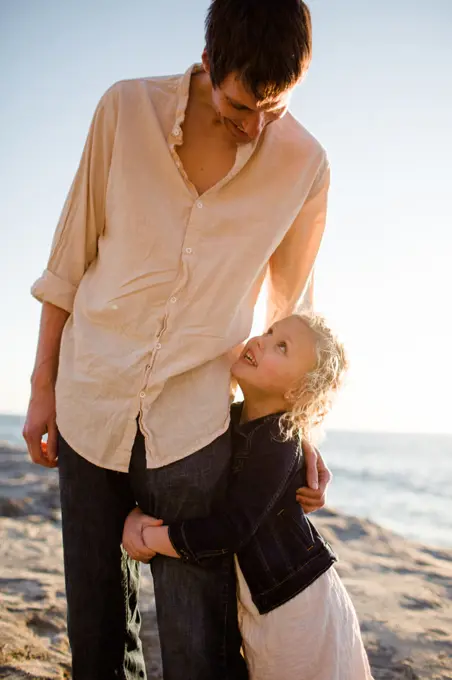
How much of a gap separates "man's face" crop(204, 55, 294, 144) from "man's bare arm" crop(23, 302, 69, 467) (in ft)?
2.63

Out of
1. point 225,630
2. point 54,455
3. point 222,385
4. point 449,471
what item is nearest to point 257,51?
point 222,385

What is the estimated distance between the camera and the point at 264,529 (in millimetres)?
1973

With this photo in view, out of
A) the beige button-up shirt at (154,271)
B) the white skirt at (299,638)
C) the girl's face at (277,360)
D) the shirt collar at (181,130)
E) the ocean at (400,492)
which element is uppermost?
the shirt collar at (181,130)

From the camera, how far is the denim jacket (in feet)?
5.99

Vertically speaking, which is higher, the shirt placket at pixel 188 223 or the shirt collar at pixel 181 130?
the shirt collar at pixel 181 130

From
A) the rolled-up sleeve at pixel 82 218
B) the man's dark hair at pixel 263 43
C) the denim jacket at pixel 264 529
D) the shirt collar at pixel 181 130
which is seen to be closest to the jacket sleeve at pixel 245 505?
the denim jacket at pixel 264 529

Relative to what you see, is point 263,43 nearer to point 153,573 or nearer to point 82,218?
point 82,218

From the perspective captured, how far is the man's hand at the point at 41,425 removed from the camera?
197 centimetres

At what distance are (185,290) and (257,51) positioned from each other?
0.68 meters

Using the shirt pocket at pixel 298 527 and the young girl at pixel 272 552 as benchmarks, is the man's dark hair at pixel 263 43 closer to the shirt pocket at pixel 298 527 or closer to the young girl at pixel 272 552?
the young girl at pixel 272 552

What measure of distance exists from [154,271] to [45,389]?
21.6 inches

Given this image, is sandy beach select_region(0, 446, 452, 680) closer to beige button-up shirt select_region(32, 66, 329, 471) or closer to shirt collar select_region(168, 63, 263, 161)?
beige button-up shirt select_region(32, 66, 329, 471)

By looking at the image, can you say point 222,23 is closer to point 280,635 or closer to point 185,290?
point 185,290

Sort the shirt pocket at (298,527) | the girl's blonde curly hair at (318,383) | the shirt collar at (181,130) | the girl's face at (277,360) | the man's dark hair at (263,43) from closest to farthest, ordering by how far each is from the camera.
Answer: the man's dark hair at (263,43)
the shirt collar at (181,130)
the shirt pocket at (298,527)
the girl's face at (277,360)
the girl's blonde curly hair at (318,383)
